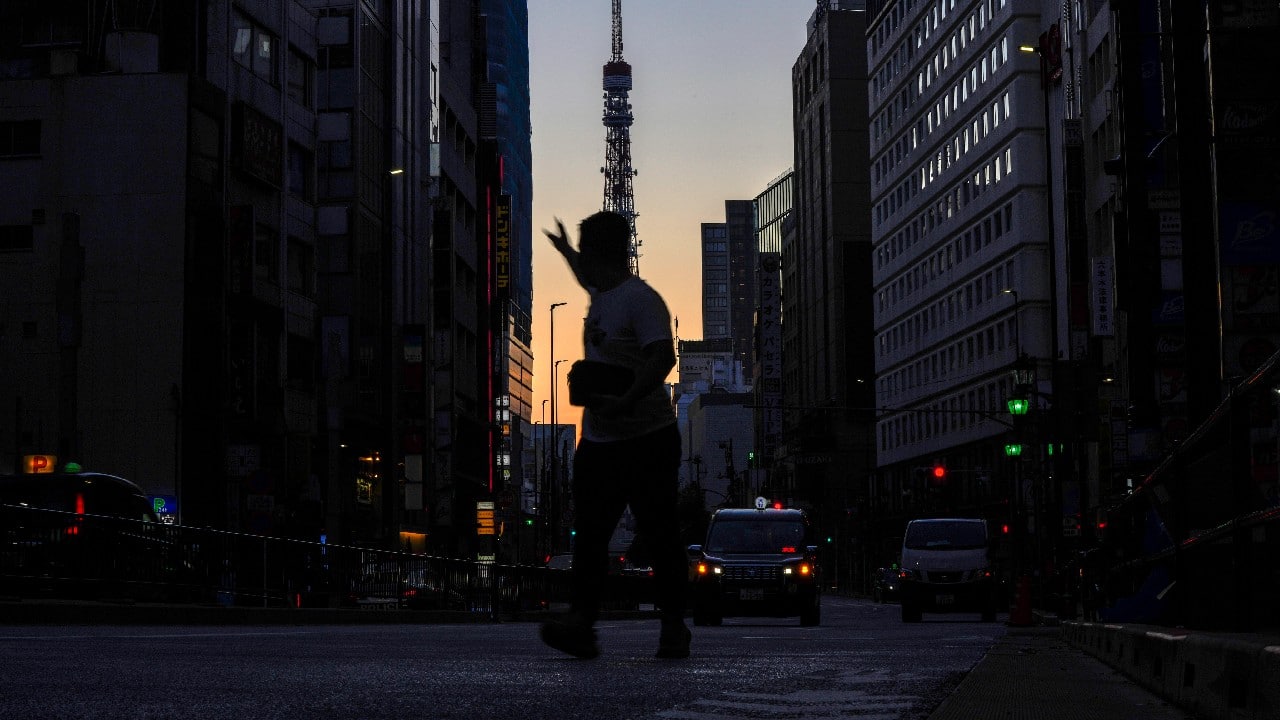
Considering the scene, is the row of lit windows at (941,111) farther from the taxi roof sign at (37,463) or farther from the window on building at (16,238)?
the taxi roof sign at (37,463)

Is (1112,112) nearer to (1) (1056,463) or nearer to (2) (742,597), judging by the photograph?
(1) (1056,463)

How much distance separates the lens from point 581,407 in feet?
29.1

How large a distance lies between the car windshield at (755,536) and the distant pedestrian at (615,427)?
60.8 feet

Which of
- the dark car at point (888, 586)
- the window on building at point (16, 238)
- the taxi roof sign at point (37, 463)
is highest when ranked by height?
the window on building at point (16, 238)

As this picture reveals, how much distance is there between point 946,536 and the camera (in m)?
36.1

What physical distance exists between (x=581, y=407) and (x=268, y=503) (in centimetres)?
3897

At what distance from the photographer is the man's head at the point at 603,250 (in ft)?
29.9

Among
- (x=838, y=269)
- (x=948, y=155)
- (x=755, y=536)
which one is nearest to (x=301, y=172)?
(x=755, y=536)

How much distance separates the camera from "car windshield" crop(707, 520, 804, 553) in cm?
2756

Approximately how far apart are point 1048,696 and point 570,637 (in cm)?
253

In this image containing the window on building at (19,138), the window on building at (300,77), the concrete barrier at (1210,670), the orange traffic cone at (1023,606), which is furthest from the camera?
the window on building at (300,77)

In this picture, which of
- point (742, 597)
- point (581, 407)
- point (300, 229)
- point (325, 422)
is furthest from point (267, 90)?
point (581, 407)

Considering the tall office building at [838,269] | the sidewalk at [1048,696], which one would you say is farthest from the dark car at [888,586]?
the sidewalk at [1048,696]

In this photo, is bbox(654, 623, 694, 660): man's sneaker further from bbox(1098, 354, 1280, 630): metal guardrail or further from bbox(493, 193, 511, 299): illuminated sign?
bbox(493, 193, 511, 299): illuminated sign
